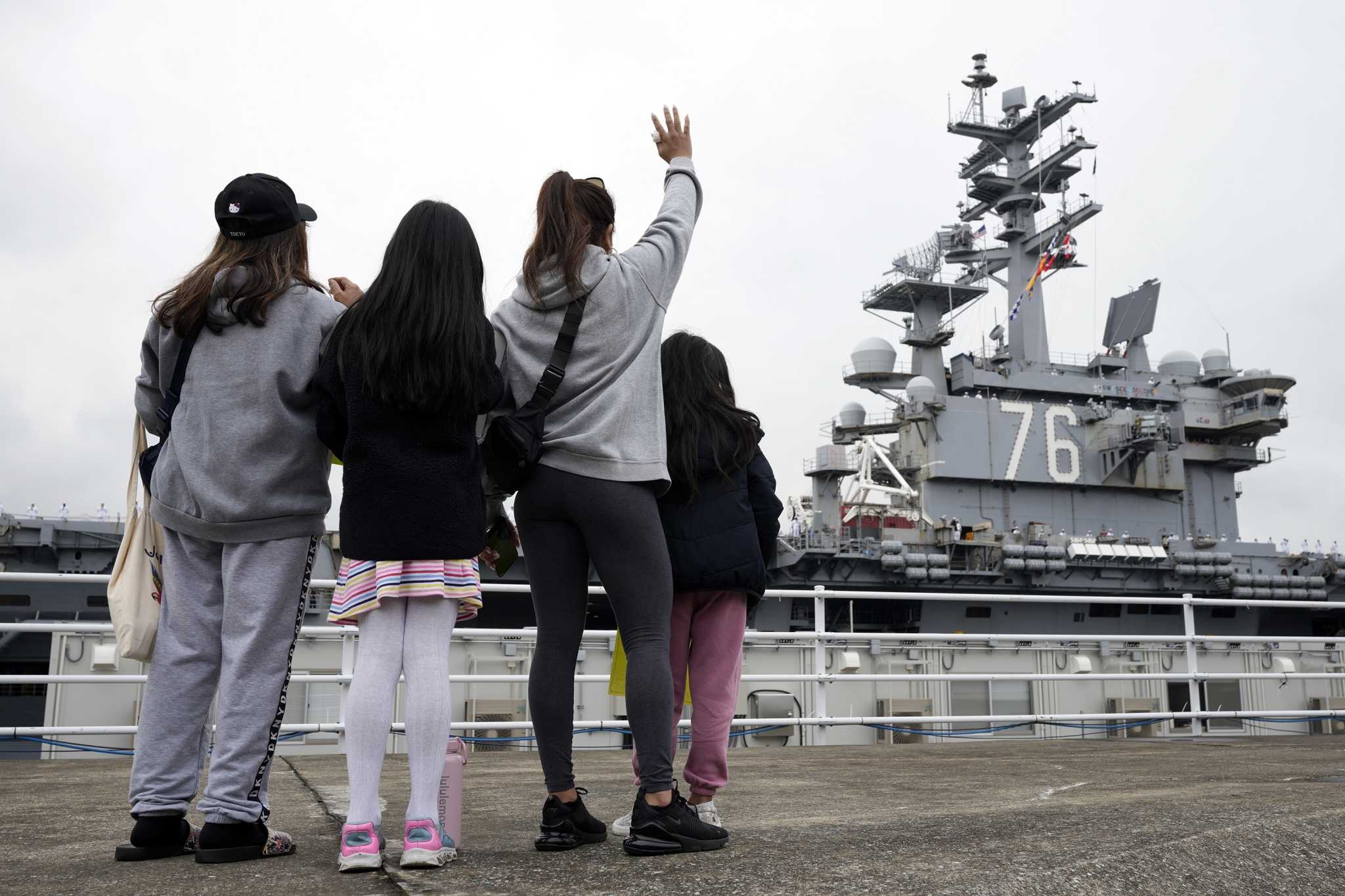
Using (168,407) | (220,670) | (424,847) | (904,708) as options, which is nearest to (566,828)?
(424,847)

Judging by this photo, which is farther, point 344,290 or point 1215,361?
Answer: point 1215,361

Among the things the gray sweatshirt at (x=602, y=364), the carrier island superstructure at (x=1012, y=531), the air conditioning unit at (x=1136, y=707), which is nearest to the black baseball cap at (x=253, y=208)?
the gray sweatshirt at (x=602, y=364)

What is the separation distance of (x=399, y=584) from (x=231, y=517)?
45 centimetres

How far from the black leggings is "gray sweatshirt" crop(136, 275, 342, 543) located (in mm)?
531

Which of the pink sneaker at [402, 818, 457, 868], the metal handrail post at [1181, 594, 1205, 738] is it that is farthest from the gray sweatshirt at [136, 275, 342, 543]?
the metal handrail post at [1181, 594, 1205, 738]

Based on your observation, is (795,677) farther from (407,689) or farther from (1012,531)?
(1012,531)

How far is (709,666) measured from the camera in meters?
2.87

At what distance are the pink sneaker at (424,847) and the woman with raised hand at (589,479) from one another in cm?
28

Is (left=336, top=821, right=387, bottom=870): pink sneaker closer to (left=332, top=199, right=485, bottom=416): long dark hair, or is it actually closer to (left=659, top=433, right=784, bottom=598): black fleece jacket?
(left=332, top=199, right=485, bottom=416): long dark hair

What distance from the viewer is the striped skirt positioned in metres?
2.17

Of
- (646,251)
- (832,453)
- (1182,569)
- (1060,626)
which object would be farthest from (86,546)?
(1182,569)

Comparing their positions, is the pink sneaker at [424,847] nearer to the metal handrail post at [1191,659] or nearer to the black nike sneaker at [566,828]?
the black nike sneaker at [566,828]

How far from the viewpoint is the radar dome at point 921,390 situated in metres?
23.2

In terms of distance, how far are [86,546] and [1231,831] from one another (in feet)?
60.9
